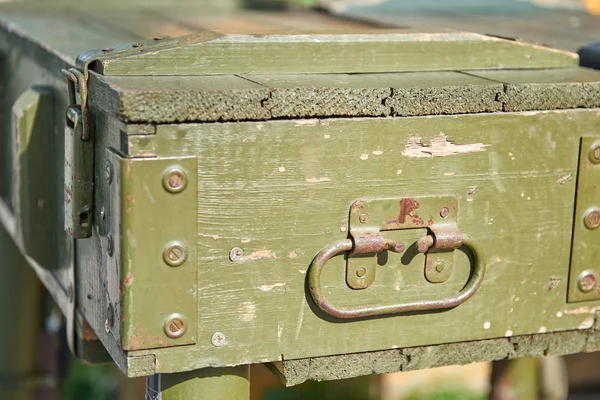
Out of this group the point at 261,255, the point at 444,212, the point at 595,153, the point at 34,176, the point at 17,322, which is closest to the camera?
the point at 261,255

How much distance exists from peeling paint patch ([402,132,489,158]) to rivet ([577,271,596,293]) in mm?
346

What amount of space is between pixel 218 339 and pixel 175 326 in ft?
0.26

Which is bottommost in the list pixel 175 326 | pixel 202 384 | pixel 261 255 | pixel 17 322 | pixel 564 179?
pixel 17 322

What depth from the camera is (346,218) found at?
1809 mm

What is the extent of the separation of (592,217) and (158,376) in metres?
0.82

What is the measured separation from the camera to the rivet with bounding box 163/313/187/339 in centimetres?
172

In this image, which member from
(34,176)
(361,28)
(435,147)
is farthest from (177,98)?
(361,28)

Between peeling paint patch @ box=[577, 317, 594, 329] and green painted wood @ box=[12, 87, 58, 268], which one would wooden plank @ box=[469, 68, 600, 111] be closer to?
peeling paint patch @ box=[577, 317, 594, 329]

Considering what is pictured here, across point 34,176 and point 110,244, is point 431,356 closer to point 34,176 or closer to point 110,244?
point 110,244

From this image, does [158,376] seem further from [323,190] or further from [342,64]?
[342,64]

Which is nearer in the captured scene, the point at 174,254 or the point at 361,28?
the point at 174,254

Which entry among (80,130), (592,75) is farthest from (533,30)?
(80,130)

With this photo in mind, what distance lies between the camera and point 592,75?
2.06 m

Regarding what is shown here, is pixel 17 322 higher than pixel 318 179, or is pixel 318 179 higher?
pixel 318 179
